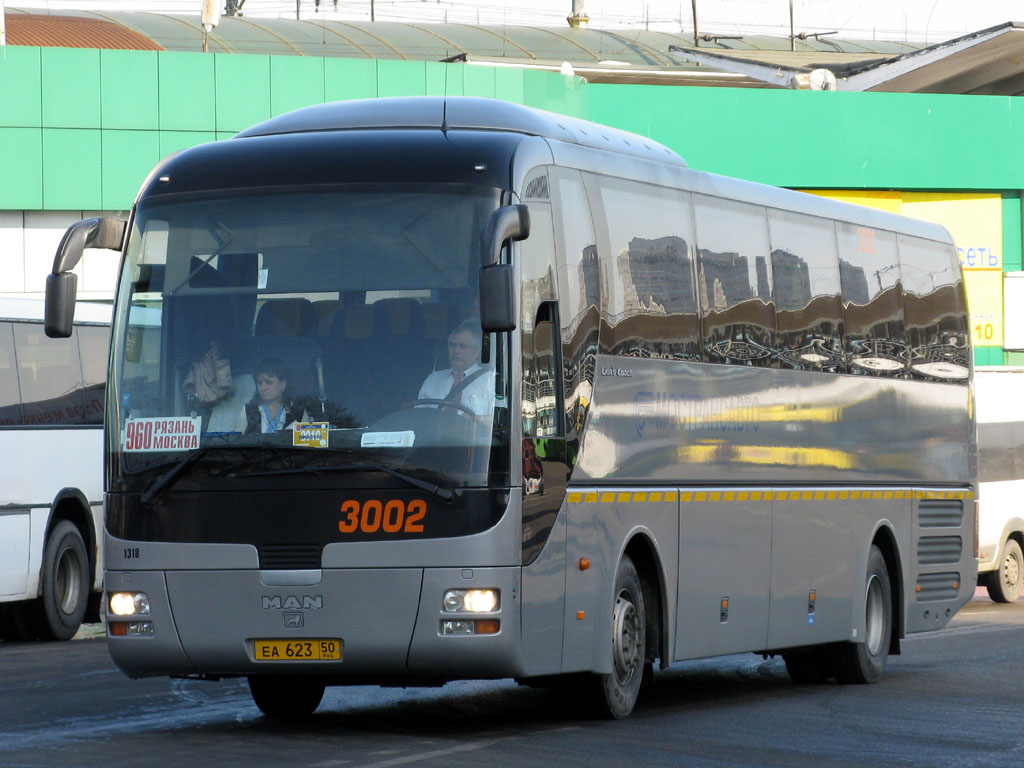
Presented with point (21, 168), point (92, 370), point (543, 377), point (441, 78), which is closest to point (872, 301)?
point (543, 377)

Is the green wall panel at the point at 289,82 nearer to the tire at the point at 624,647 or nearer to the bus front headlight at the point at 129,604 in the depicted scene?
the tire at the point at 624,647

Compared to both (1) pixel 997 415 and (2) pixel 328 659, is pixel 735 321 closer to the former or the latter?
(2) pixel 328 659

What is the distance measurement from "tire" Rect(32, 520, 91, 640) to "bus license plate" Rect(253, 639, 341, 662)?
8.93 metres

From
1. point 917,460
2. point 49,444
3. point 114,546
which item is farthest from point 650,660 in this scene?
point 49,444

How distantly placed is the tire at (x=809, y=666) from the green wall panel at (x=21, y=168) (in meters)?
23.3

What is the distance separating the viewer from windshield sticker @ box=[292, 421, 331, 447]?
10477 millimetres

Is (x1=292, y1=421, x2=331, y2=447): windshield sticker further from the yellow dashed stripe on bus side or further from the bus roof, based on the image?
the bus roof

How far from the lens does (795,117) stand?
42.0 metres

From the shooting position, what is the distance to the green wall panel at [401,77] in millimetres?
38562

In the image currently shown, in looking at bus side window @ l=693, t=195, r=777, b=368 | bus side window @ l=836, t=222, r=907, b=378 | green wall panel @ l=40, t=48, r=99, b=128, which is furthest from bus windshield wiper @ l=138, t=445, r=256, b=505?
green wall panel @ l=40, t=48, r=99, b=128

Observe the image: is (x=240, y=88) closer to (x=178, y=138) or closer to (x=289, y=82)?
(x=289, y=82)

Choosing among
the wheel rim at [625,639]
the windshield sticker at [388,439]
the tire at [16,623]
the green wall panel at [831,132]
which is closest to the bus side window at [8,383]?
the tire at [16,623]

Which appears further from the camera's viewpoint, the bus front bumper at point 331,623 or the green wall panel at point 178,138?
the green wall panel at point 178,138

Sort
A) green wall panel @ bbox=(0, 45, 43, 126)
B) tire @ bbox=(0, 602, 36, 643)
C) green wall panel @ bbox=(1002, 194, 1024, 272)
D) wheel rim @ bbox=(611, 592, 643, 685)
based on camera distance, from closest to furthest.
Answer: wheel rim @ bbox=(611, 592, 643, 685), tire @ bbox=(0, 602, 36, 643), green wall panel @ bbox=(0, 45, 43, 126), green wall panel @ bbox=(1002, 194, 1024, 272)
